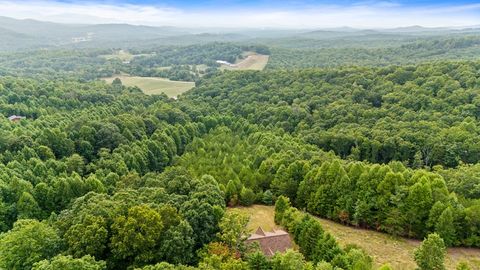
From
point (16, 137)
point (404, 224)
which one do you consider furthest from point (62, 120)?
point (404, 224)

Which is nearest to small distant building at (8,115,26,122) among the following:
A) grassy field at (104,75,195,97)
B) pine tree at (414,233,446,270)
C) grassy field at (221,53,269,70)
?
grassy field at (104,75,195,97)

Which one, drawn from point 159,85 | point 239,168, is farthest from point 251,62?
point 239,168

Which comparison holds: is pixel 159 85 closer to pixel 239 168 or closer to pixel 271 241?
pixel 239 168

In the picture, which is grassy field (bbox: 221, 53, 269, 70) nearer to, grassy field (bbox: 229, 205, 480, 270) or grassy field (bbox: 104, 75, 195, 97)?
grassy field (bbox: 104, 75, 195, 97)

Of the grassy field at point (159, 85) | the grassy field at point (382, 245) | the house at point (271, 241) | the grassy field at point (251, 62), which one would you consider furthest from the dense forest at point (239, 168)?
the grassy field at point (251, 62)

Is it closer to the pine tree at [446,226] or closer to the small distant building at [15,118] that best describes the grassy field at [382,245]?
the pine tree at [446,226]

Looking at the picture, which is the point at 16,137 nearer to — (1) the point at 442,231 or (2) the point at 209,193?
(2) the point at 209,193
